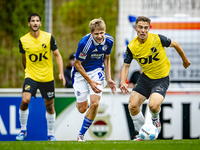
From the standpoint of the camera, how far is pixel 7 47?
13758 mm

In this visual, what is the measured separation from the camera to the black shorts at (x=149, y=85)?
6.38 m

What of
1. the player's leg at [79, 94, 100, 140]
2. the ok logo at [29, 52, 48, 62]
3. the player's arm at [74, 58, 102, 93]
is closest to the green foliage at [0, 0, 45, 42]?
the ok logo at [29, 52, 48, 62]

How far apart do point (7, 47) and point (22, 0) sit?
70.7 inches

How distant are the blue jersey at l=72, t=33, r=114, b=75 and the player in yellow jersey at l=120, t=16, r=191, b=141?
38 cm

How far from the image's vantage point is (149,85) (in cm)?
651

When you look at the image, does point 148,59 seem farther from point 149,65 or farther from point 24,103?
point 24,103

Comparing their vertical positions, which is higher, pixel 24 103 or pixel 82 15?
pixel 82 15

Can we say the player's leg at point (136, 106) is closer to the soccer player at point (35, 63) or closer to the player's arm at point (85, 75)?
the player's arm at point (85, 75)

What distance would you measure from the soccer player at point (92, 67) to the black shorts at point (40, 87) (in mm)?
646

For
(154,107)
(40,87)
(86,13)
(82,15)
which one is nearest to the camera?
(154,107)

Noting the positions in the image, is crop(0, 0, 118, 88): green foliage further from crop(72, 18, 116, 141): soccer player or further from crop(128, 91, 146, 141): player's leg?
crop(128, 91, 146, 141): player's leg

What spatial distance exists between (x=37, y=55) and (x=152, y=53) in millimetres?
2163

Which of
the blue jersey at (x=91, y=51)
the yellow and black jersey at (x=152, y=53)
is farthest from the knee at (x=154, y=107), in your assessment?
the blue jersey at (x=91, y=51)

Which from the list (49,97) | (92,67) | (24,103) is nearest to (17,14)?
(49,97)
